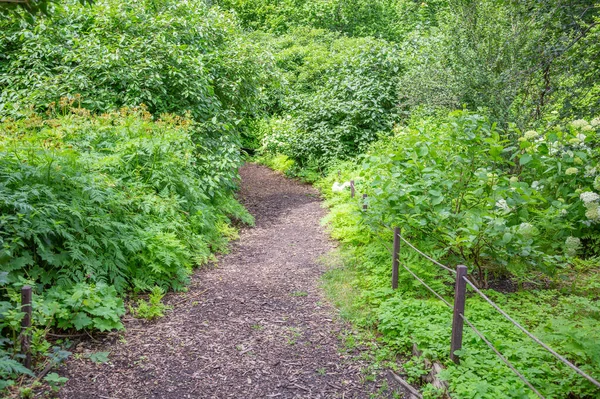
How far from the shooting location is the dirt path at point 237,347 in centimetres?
394

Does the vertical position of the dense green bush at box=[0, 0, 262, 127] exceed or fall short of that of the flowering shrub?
it exceeds it

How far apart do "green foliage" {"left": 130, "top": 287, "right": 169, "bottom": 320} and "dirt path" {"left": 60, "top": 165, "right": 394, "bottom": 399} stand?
10 centimetres

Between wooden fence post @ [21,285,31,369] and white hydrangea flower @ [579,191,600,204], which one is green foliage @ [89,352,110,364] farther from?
white hydrangea flower @ [579,191,600,204]

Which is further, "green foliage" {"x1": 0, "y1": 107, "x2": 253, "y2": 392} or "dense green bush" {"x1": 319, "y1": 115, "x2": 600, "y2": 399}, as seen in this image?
"green foliage" {"x1": 0, "y1": 107, "x2": 253, "y2": 392}

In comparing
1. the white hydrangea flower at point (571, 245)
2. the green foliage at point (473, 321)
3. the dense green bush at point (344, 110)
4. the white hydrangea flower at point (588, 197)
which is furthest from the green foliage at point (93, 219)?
the dense green bush at point (344, 110)

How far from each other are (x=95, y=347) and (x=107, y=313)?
1.08 ft

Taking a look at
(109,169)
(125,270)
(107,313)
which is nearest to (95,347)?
(107,313)

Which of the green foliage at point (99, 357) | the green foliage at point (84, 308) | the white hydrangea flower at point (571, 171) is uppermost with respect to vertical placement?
the white hydrangea flower at point (571, 171)

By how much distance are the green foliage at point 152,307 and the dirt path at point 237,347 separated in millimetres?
99

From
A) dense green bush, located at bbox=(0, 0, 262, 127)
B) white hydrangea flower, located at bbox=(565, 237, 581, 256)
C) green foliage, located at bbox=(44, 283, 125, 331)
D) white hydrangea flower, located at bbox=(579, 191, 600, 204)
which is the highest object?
dense green bush, located at bbox=(0, 0, 262, 127)

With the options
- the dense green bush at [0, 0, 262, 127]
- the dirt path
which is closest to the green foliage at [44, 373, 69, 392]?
the dirt path

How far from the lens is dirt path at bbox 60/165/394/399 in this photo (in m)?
3.94

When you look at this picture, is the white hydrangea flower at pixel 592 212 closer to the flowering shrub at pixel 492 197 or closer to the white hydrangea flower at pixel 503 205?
the flowering shrub at pixel 492 197

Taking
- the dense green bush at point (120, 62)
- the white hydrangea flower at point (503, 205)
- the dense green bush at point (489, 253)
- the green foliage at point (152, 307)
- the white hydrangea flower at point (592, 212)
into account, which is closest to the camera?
the dense green bush at point (489, 253)
